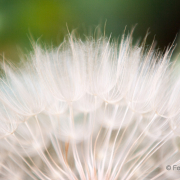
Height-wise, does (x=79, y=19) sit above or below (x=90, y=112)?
above

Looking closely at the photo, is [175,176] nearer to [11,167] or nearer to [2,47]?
[11,167]

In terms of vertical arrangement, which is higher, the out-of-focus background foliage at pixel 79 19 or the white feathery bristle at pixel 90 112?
the out-of-focus background foliage at pixel 79 19

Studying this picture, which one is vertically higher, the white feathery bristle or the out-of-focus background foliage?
the out-of-focus background foliage

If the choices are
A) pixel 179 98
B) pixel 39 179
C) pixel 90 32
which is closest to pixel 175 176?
pixel 179 98
